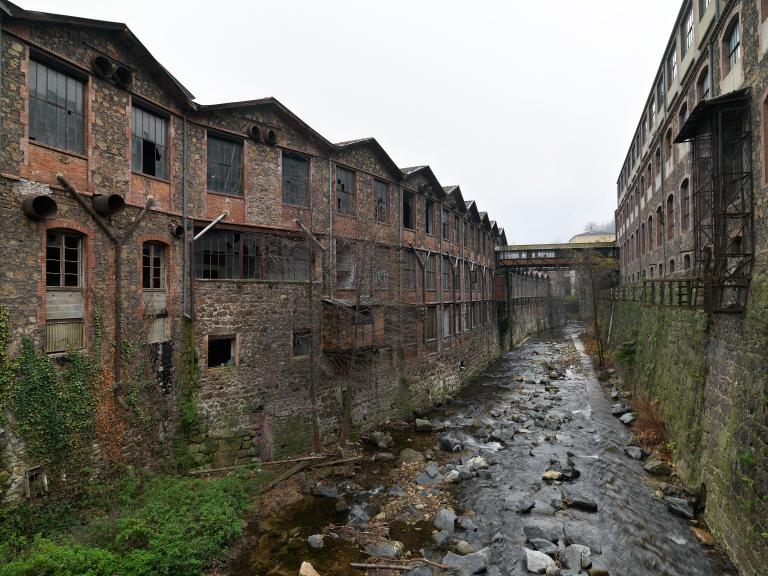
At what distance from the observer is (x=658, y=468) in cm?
1312

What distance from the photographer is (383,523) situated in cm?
1095

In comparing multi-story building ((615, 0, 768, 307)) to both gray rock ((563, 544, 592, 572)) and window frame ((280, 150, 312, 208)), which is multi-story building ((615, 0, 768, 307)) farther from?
window frame ((280, 150, 312, 208))

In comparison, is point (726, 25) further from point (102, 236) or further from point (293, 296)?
point (102, 236)

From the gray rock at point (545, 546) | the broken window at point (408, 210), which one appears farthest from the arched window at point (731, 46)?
the gray rock at point (545, 546)

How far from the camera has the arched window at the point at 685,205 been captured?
19.7 metres

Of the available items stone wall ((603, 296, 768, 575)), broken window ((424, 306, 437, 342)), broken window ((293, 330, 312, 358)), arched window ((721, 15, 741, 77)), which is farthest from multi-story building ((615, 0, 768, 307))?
broken window ((293, 330, 312, 358))

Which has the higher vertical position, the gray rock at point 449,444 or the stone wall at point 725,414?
the stone wall at point 725,414

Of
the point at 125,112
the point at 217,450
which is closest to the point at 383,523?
the point at 217,450

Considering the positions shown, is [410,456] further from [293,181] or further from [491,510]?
[293,181]

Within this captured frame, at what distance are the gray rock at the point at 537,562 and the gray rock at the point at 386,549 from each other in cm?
283

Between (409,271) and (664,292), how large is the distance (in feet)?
42.3

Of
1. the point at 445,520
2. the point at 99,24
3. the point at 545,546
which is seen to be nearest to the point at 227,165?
the point at 99,24

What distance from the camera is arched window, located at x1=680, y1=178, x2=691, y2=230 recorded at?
19688 millimetres

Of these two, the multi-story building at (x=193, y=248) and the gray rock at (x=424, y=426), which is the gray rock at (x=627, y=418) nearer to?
the gray rock at (x=424, y=426)
